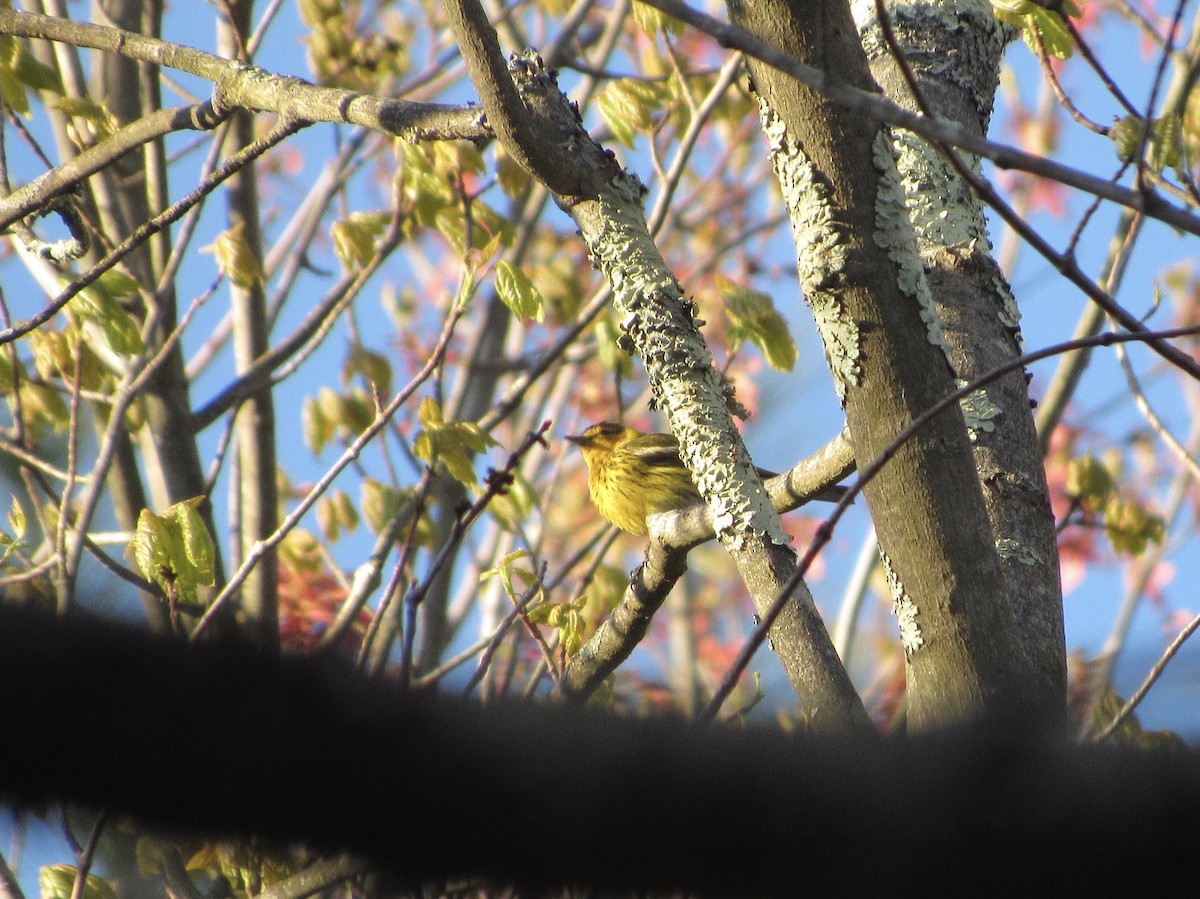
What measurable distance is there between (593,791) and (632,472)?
4.63 metres

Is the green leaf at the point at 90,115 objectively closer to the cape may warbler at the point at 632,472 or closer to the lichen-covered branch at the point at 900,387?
the lichen-covered branch at the point at 900,387

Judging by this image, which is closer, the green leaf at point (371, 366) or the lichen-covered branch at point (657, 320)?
the lichen-covered branch at point (657, 320)

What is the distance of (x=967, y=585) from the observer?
210 cm

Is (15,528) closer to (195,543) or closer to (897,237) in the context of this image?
(195,543)

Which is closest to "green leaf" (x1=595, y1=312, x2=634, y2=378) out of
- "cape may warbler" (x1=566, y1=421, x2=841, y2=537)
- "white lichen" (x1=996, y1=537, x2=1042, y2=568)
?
"cape may warbler" (x1=566, y1=421, x2=841, y2=537)

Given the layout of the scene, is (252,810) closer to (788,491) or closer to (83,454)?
(788,491)

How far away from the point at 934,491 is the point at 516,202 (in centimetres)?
402

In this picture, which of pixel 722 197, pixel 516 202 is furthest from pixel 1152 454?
pixel 516 202

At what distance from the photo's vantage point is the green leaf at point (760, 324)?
375 centimetres

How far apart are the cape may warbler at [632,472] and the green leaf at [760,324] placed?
71.8 inches

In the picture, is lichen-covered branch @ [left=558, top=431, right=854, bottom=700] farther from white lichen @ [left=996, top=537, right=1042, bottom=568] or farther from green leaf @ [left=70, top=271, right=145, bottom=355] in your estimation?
green leaf @ [left=70, top=271, right=145, bottom=355]

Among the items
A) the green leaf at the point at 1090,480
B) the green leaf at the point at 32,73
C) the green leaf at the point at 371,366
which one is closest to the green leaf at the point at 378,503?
the green leaf at the point at 371,366

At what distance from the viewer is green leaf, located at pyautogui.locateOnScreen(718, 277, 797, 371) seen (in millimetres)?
3746

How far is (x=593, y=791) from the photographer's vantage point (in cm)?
117
